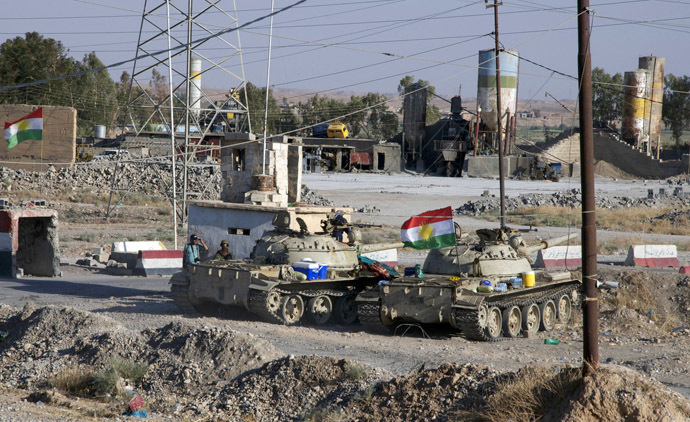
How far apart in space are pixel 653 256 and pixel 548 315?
1026cm

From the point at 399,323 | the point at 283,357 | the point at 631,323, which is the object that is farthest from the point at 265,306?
the point at 631,323

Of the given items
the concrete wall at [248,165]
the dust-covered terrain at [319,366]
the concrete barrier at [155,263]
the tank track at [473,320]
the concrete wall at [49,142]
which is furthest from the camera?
the concrete wall at [49,142]

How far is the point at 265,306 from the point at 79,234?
1902 cm

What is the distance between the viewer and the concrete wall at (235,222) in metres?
22.9

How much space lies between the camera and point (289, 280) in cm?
1683

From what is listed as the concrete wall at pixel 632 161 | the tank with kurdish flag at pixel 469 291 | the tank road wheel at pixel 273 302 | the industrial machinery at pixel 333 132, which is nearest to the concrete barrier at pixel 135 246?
the tank road wheel at pixel 273 302

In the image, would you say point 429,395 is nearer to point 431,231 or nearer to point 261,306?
point 431,231

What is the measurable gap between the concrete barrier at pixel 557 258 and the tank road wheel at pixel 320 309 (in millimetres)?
9912

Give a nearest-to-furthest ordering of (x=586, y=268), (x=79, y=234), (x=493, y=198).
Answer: (x=586, y=268) < (x=79, y=234) < (x=493, y=198)

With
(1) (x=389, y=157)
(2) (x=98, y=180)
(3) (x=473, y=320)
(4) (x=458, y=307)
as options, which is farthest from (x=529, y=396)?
(1) (x=389, y=157)

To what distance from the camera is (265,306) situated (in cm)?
1602

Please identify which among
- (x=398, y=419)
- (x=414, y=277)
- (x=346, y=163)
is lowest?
(x=398, y=419)

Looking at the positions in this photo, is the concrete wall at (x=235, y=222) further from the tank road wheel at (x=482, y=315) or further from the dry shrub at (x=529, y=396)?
the dry shrub at (x=529, y=396)

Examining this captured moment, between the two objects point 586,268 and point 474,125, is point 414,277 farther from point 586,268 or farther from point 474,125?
point 474,125
